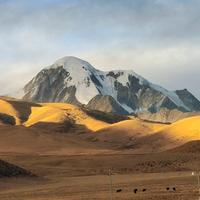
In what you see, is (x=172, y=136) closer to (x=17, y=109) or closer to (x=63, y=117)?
(x=63, y=117)

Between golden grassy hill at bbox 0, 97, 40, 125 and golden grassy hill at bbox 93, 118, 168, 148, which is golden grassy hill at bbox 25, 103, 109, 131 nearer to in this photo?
golden grassy hill at bbox 0, 97, 40, 125

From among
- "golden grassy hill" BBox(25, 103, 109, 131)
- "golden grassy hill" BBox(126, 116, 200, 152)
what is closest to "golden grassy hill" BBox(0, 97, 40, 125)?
"golden grassy hill" BBox(25, 103, 109, 131)

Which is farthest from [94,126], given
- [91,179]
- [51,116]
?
[91,179]

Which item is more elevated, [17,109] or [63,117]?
[17,109]

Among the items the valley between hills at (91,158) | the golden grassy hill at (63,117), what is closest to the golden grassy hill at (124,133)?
the valley between hills at (91,158)

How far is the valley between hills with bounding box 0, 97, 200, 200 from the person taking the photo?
45594 mm

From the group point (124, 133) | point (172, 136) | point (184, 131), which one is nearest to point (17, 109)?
point (124, 133)

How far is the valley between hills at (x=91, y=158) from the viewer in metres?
45.6

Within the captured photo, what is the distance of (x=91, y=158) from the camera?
76.8m

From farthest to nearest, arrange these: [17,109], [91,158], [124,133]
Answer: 1. [17,109]
2. [124,133]
3. [91,158]

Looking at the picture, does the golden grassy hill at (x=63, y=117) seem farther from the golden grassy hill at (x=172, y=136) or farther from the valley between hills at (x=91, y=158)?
the golden grassy hill at (x=172, y=136)

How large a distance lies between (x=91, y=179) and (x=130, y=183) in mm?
6029

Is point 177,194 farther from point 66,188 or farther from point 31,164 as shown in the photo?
point 31,164

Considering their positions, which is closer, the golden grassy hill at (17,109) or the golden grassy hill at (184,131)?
the golden grassy hill at (184,131)
